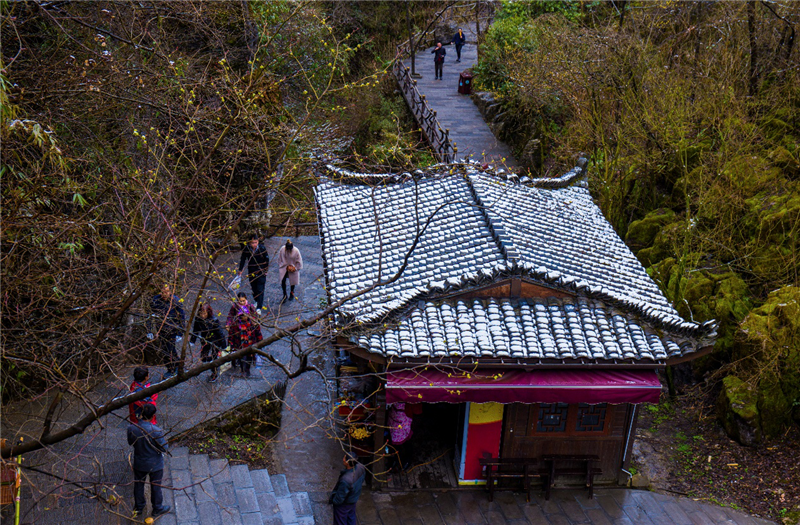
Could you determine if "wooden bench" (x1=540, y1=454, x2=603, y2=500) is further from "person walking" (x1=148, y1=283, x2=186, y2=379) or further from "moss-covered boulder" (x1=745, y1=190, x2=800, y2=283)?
"person walking" (x1=148, y1=283, x2=186, y2=379)

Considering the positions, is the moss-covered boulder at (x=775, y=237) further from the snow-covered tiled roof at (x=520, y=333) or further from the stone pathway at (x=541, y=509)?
the stone pathway at (x=541, y=509)

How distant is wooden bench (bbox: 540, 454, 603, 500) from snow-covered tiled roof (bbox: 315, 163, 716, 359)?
2512 mm

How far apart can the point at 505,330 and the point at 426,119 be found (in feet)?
48.0

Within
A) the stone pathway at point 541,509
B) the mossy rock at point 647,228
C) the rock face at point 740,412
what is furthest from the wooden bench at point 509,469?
the mossy rock at point 647,228

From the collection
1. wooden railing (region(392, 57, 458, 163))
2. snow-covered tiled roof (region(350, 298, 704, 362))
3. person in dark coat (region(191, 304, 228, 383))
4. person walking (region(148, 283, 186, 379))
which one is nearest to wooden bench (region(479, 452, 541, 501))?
snow-covered tiled roof (region(350, 298, 704, 362))

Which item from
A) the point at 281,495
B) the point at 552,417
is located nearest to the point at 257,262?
the point at 281,495

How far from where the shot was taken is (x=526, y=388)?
973 cm

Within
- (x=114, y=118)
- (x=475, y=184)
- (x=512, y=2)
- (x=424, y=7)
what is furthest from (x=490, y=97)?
(x=114, y=118)

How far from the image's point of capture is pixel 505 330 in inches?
396

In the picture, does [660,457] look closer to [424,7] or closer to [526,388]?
[526,388]

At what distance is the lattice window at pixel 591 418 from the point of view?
10820mm

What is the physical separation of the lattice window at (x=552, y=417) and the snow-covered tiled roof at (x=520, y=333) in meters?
1.38

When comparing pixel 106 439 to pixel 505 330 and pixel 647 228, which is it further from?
pixel 647 228

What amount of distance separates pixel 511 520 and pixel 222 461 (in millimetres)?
4686
